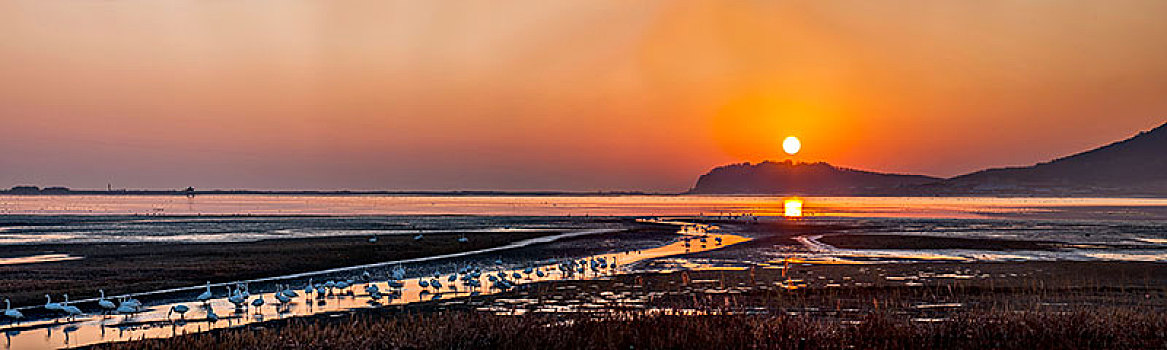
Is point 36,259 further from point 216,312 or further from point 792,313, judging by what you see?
point 792,313

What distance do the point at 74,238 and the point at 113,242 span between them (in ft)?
21.2

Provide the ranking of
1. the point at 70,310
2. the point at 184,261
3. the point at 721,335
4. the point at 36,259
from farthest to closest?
the point at 36,259 → the point at 184,261 → the point at 70,310 → the point at 721,335

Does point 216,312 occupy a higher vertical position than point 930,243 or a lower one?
lower

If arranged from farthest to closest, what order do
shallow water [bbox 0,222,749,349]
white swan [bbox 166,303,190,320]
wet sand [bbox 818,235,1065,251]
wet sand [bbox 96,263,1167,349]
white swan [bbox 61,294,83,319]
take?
wet sand [bbox 818,235,1065,251], white swan [bbox 166,303,190,320], white swan [bbox 61,294,83,319], shallow water [bbox 0,222,749,349], wet sand [bbox 96,263,1167,349]

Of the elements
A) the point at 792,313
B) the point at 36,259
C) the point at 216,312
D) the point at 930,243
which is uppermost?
the point at 930,243

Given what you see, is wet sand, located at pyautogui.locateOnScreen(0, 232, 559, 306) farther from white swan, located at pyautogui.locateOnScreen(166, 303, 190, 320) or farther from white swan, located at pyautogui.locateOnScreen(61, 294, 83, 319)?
white swan, located at pyautogui.locateOnScreen(166, 303, 190, 320)

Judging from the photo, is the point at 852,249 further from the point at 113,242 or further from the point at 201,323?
the point at 113,242

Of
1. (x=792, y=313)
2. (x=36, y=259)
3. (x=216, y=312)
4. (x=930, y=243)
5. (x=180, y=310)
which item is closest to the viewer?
(x=792, y=313)

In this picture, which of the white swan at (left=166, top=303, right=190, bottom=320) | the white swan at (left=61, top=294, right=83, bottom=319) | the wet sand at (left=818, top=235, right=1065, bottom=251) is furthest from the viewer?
the wet sand at (left=818, top=235, right=1065, bottom=251)

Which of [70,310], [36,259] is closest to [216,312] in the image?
[70,310]

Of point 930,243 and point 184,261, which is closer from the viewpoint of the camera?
point 184,261

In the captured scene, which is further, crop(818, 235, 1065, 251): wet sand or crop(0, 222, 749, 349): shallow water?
crop(818, 235, 1065, 251): wet sand

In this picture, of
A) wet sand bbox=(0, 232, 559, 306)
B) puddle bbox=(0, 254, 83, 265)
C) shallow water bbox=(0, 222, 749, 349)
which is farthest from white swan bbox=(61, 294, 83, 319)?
puddle bbox=(0, 254, 83, 265)

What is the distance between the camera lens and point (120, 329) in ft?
67.6
